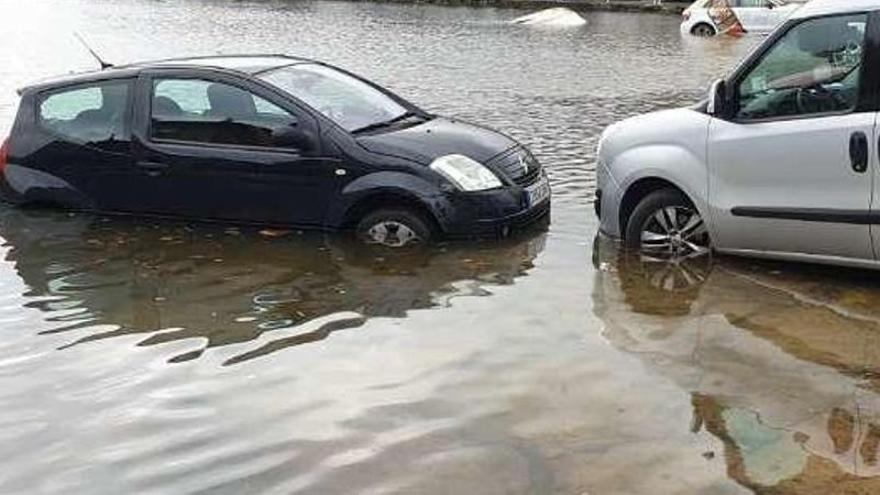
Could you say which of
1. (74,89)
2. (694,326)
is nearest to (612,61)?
(74,89)

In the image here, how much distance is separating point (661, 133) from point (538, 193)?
1.32m

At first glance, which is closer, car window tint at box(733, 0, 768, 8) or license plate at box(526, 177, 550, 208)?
license plate at box(526, 177, 550, 208)

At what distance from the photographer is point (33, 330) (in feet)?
23.4

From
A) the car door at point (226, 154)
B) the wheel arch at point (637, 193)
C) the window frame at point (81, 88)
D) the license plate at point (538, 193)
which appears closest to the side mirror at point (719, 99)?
the wheel arch at point (637, 193)

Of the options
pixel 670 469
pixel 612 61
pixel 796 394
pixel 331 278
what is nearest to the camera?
pixel 670 469

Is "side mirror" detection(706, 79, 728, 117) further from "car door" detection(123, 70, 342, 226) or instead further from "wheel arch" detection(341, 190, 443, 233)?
"car door" detection(123, 70, 342, 226)

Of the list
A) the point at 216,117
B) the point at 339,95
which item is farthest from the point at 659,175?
the point at 216,117

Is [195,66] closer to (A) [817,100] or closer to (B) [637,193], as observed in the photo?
(B) [637,193]

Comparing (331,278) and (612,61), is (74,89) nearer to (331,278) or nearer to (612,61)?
(331,278)

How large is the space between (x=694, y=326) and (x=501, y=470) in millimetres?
2402

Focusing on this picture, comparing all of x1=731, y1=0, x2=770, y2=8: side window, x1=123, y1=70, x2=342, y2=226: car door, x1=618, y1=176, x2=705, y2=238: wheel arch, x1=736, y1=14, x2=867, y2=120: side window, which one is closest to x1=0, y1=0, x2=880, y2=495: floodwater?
x1=123, y1=70, x2=342, y2=226: car door

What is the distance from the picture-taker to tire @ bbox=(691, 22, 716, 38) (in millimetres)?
32906

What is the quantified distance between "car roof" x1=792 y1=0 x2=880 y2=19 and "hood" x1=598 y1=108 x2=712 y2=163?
936mm

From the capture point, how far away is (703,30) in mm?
33219
